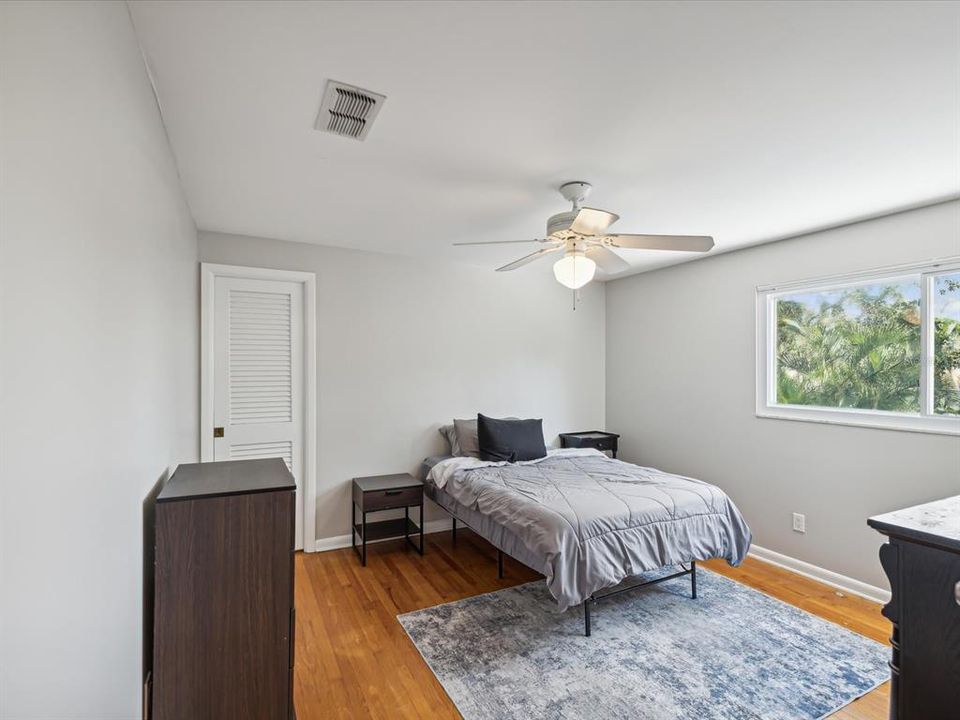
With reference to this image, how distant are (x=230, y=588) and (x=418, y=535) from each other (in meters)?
2.52

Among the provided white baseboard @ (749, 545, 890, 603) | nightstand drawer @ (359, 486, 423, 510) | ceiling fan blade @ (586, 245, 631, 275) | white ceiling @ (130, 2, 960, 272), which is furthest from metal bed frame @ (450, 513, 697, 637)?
white ceiling @ (130, 2, 960, 272)

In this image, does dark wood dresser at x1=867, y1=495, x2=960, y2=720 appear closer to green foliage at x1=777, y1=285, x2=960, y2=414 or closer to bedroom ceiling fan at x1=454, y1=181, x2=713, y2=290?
bedroom ceiling fan at x1=454, y1=181, x2=713, y2=290

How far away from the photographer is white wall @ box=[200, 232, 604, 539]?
383cm

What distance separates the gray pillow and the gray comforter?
52 cm

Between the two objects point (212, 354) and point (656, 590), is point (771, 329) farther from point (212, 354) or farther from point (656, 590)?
point (212, 354)

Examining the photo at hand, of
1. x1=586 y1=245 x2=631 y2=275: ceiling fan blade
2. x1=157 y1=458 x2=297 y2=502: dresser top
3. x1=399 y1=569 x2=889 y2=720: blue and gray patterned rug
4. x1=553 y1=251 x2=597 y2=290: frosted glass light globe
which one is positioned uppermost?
x1=586 y1=245 x2=631 y2=275: ceiling fan blade

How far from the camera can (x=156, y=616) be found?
1.60 m

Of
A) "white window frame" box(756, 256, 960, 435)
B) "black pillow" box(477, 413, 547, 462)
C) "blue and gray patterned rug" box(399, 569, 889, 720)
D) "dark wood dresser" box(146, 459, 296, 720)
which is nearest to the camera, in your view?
"dark wood dresser" box(146, 459, 296, 720)

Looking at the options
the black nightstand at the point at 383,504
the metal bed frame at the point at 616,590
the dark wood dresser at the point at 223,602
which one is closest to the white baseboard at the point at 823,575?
the metal bed frame at the point at 616,590

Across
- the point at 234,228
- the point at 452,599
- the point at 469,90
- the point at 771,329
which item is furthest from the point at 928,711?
the point at 234,228

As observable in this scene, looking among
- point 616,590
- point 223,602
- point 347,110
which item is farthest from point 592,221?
point 616,590

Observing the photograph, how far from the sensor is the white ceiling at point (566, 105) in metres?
1.36

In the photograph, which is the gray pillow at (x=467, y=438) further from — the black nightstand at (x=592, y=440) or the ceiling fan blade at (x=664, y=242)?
the ceiling fan blade at (x=664, y=242)

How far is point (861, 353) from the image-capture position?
325 centimetres
